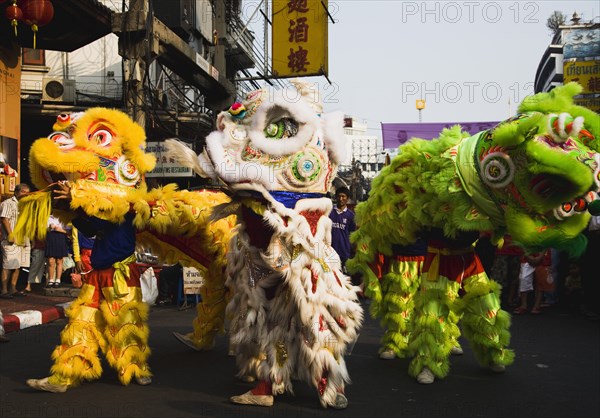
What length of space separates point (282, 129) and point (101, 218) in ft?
4.60

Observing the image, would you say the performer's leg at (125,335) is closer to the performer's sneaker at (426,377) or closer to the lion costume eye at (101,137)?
the lion costume eye at (101,137)

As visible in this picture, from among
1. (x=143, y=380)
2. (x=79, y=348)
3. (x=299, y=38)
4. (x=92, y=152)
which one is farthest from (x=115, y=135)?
(x=299, y=38)

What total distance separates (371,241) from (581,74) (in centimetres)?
2221

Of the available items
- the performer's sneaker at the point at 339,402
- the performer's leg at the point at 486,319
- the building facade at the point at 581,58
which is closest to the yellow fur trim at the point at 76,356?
the performer's sneaker at the point at 339,402

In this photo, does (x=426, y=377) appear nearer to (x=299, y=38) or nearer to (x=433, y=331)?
(x=433, y=331)

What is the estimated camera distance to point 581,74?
24.8 m

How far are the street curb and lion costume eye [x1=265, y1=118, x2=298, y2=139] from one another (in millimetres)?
4232

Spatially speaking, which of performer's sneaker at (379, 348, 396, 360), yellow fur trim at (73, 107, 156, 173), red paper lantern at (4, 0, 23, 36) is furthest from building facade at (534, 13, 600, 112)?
yellow fur trim at (73, 107, 156, 173)

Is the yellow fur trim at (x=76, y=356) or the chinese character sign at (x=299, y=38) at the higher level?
the chinese character sign at (x=299, y=38)

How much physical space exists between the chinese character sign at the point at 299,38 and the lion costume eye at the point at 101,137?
9.09 metres

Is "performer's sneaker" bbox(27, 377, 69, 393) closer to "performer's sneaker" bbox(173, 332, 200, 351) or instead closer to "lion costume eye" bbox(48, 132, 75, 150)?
"performer's sneaker" bbox(173, 332, 200, 351)

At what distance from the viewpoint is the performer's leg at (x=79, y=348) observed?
4.30m

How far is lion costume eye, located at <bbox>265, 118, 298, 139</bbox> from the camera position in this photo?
406 centimetres

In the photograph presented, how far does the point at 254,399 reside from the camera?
404 centimetres
